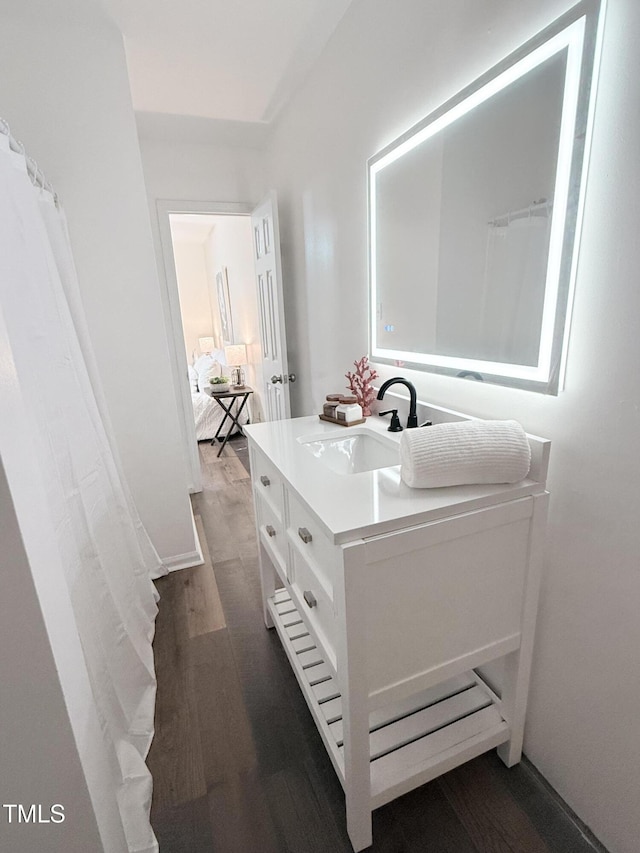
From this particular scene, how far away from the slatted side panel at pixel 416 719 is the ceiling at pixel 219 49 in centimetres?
226

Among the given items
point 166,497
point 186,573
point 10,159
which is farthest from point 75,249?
point 186,573

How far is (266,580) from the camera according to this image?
5.53ft

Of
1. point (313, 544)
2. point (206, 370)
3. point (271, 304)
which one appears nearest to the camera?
point (313, 544)

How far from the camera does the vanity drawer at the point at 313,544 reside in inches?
33.8

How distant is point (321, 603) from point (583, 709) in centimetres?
69

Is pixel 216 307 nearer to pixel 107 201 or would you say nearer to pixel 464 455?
pixel 107 201

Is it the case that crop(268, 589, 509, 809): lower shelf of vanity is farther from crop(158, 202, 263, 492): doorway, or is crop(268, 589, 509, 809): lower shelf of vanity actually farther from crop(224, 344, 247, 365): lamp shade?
crop(224, 344, 247, 365): lamp shade

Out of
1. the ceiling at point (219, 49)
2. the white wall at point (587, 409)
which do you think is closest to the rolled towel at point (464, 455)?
the white wall at point (587, 409)

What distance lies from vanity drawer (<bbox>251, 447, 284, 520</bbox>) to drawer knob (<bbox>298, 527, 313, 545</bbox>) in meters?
0.15

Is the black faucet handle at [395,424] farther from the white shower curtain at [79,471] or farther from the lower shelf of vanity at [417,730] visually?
the white shower curtain at [79,471]

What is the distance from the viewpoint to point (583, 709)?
3.18 feet

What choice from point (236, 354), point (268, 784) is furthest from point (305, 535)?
point (236, 354)

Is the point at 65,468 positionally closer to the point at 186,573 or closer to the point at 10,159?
the point at 10,159

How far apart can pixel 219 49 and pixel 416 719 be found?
2639 millimetres
